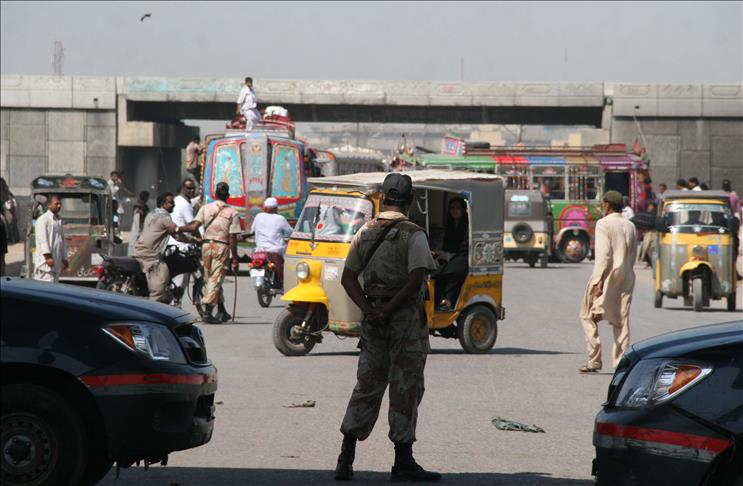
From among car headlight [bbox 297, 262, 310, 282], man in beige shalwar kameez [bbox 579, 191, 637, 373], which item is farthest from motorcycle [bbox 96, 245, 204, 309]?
man in beige shalwar kameez [bbox 579, 191, 637, 373]

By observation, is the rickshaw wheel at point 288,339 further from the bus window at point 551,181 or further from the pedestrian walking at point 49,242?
the bus window at point 551,181

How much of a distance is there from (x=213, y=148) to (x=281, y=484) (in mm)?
26300

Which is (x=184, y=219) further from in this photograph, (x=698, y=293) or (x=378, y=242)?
(x=378, y=242)

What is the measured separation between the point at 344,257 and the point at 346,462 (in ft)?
24.4

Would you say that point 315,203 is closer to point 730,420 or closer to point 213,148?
point 730,420

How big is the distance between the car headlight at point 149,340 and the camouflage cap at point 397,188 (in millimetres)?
1740

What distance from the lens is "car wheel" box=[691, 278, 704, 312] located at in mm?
23109

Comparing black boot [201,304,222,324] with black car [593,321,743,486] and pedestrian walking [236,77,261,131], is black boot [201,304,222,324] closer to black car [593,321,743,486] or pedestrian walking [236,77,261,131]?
black car [593,321,743,486]

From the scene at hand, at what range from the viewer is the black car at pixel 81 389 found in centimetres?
679

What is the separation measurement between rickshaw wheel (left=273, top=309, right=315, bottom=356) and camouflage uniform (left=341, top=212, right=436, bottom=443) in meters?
7.23

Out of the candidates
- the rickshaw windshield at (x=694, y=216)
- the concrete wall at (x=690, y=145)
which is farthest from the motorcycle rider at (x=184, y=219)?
the concrete wall at (x=690, y=145)

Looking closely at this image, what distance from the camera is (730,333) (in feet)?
21.2

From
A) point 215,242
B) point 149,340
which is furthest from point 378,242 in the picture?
point 215,242

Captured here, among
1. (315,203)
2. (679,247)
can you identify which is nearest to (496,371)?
(315,203)
